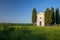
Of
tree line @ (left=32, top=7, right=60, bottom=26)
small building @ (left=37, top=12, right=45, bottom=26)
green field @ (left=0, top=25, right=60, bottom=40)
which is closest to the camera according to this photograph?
green field @ (left=0, top=25, right=60, bottom=40)

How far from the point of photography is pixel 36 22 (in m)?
20.7

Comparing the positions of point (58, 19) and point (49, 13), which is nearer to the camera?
point (49, 13)

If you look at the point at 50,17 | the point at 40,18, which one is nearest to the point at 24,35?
the point at 50,17

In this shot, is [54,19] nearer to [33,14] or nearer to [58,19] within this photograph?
[58,19]

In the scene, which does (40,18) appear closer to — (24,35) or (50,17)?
(50,17)

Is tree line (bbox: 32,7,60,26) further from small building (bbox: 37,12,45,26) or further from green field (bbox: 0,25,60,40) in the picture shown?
green field (bbox: 0,25,60,40)

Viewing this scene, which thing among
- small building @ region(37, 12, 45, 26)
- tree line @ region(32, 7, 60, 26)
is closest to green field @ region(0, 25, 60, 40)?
tree line @ region(32, 7, 60, 26)

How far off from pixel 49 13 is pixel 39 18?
2935 millimetres

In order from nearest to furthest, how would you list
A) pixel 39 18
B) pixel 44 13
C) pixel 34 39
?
pixel 34 39 → pixel 44 13 → pixel 39 18

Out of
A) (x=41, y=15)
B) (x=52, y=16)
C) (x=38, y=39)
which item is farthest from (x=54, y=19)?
(x=38, y=39)

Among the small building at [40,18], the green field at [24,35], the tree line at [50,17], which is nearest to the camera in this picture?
the green field at [24,35]

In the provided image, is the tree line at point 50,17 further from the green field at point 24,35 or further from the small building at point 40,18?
the green field at point 24,35

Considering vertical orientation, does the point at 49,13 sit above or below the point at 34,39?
above

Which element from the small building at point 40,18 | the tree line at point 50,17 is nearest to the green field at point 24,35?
the tree line at point 50,17
